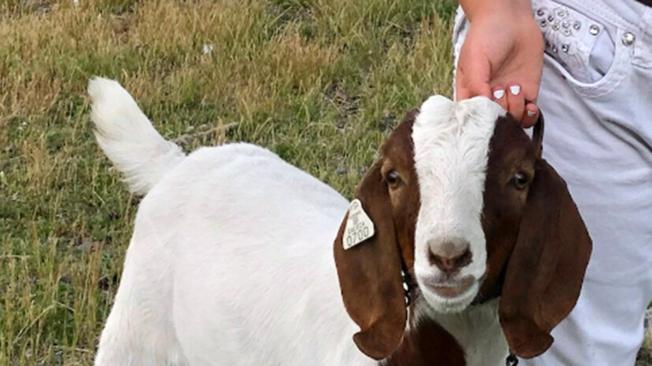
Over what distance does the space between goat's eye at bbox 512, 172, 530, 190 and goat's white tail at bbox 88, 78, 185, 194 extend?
151cm

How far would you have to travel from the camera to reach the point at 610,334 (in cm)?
314

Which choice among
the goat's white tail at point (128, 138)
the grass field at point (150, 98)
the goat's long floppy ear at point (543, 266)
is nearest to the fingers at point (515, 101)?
the goat's long floppy ear at point (543, 266)

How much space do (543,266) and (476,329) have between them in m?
0.22

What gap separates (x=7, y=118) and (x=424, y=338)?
3.57 m

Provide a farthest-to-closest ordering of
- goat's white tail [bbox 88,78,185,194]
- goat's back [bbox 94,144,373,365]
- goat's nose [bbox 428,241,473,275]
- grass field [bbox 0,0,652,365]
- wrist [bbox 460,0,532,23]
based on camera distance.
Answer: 1. grass field [bbox 0,0,652,365]
2. goat's white tail [bbox 88,78,185,194]
3. goat's back [bbox 94,144,373,365]
4. wrist [bbox 460,0,532,23]
5. goat's nose [bbox 428,241,473,275]

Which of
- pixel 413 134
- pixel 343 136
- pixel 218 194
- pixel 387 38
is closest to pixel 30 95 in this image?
pixel 343 136

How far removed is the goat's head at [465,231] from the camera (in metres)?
2.24

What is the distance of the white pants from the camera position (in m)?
2.84

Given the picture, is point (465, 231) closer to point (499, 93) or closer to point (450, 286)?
point (450, 286)

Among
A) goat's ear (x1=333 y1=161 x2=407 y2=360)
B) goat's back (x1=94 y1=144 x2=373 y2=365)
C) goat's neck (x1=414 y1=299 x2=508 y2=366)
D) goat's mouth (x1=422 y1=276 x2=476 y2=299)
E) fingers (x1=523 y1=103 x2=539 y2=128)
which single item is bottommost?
Answer: goat's back (x1=94 y1=144 x2=373 y2=365)

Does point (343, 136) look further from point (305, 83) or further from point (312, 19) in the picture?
point (312, 19)

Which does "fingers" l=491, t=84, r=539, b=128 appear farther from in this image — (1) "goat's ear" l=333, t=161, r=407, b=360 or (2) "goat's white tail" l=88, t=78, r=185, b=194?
(2) "goat's white tail" l=88, t=78, r=185, b=194

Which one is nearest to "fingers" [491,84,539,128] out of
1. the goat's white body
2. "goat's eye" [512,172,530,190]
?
"goat's eye" [512,172,530,190]

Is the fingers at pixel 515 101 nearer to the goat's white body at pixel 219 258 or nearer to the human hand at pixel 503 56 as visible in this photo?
the human hand at pixel 503 56
